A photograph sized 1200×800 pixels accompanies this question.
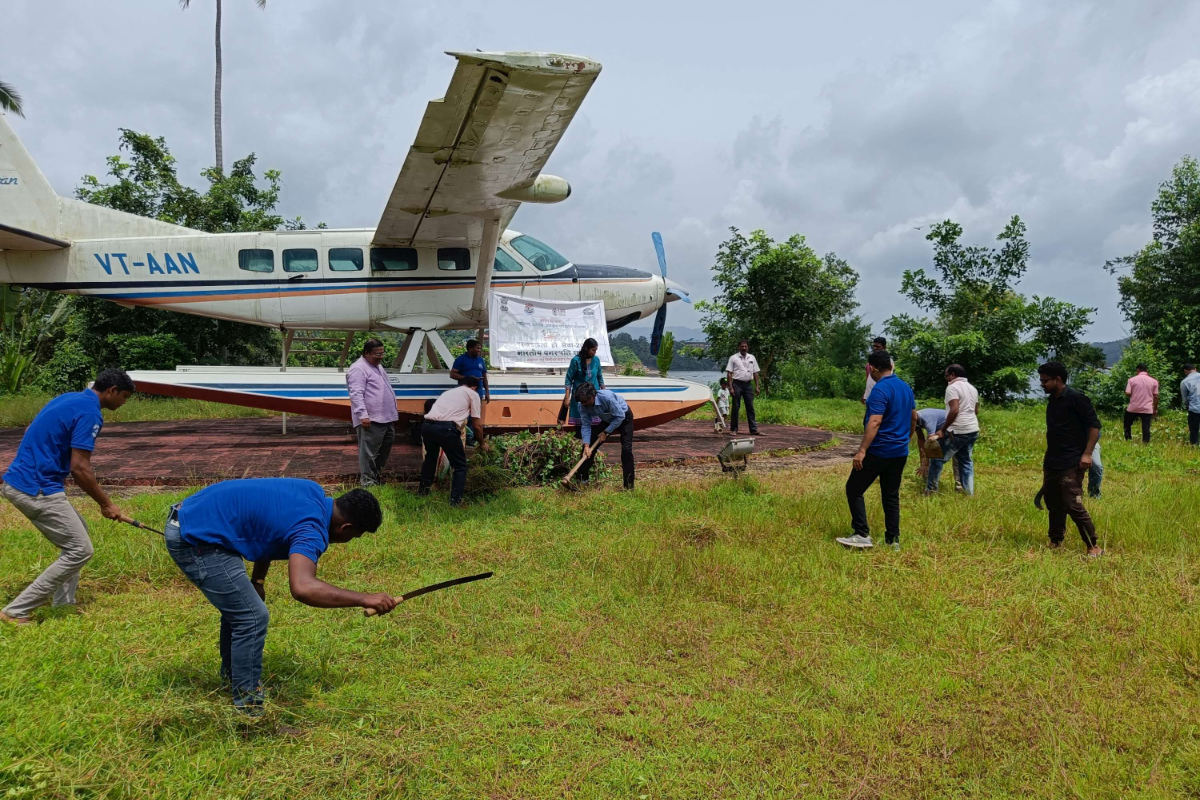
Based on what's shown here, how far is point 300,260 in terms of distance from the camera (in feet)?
36.1

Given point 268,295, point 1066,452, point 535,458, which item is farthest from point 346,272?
point 1066,452

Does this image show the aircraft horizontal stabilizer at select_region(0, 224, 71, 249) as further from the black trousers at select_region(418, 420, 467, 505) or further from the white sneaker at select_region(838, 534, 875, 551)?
the white sneaker at select_region(838, 534, 875, 551)

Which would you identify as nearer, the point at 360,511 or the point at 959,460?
the point at 360,511

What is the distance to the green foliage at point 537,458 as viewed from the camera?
7992 millimetres

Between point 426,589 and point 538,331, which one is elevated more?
point 538,331

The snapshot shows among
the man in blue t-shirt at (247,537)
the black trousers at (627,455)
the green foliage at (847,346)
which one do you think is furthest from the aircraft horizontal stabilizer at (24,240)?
the green foliage at (847,346)

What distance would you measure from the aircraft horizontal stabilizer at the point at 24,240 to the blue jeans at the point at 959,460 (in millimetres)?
12449

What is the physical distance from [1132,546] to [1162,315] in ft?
78.4

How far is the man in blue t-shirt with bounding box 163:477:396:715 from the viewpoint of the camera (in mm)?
2957

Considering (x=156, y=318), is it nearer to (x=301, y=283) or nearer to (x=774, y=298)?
(x=301, y=283)

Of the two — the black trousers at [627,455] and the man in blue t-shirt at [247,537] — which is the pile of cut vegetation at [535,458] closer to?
the black trousers at [627,455]

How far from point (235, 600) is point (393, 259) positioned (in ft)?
30.0

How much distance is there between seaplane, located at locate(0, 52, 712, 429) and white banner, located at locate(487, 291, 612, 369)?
0.25 metres

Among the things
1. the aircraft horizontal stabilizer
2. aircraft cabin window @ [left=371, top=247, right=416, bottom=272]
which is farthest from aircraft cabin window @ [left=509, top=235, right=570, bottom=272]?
the aircraft horizontal stabilizer
